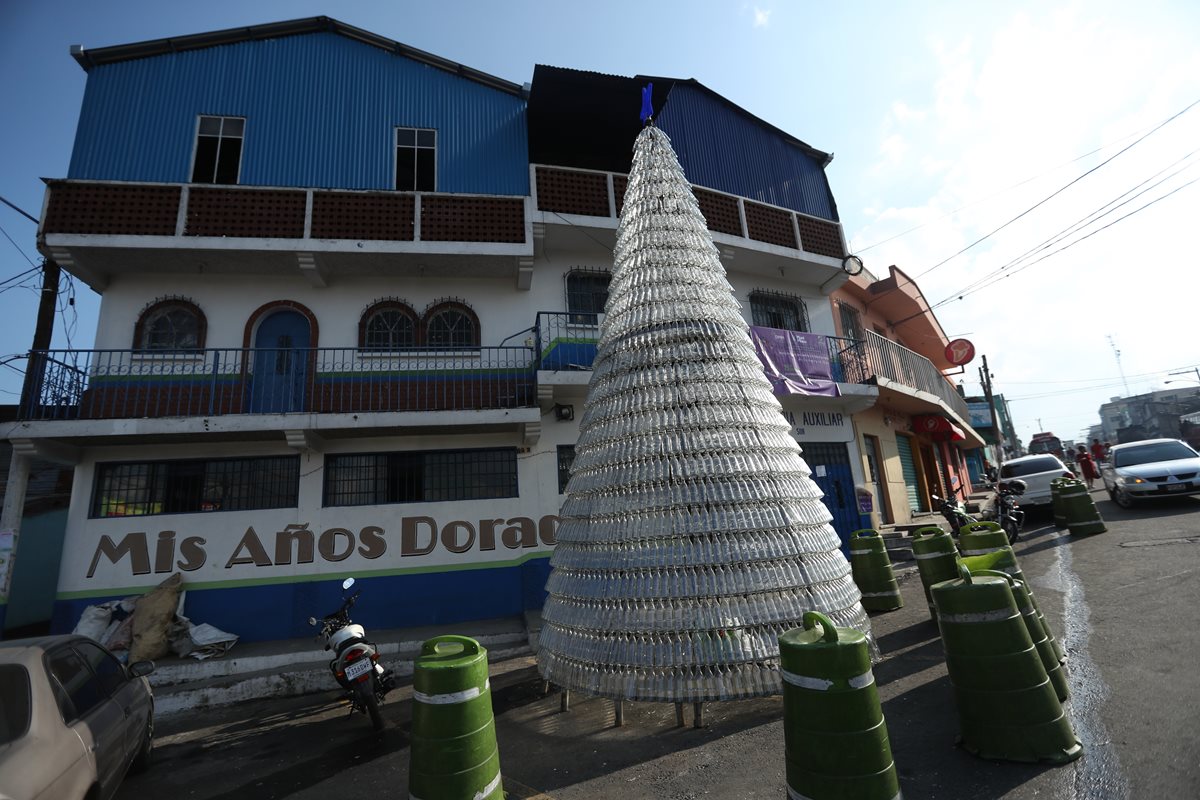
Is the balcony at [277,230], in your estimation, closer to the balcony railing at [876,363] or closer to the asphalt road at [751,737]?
the asphalt road at [751,737]

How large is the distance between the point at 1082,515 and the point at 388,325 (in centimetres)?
1446

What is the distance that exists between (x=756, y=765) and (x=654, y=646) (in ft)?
3.29

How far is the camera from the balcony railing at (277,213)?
30.1 ft

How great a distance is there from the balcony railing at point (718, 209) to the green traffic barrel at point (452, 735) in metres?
8.37

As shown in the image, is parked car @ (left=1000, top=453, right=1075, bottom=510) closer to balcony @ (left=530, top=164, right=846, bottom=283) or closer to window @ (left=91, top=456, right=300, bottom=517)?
balcony @ (left=530, top=164, right=846, bottom=283)

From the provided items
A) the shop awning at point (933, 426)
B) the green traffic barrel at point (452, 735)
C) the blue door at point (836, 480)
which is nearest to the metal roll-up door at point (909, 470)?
the shop awning at point (933, 426)

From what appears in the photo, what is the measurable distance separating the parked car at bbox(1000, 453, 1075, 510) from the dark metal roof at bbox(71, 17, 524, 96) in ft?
52.9

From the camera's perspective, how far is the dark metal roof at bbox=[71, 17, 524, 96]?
10.5 m

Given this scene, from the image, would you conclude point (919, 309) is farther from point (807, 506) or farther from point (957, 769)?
point (957, 769)

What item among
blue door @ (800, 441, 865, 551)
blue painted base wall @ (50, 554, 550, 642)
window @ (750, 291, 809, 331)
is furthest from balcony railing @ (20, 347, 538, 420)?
blue door @ (800, 441, 865, 551)

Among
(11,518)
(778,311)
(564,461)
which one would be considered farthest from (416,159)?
(11,518)

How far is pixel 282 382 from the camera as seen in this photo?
9.75m

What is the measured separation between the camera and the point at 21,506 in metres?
8.62

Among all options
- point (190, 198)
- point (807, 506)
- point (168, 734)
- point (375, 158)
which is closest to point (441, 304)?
point (375, 158)
